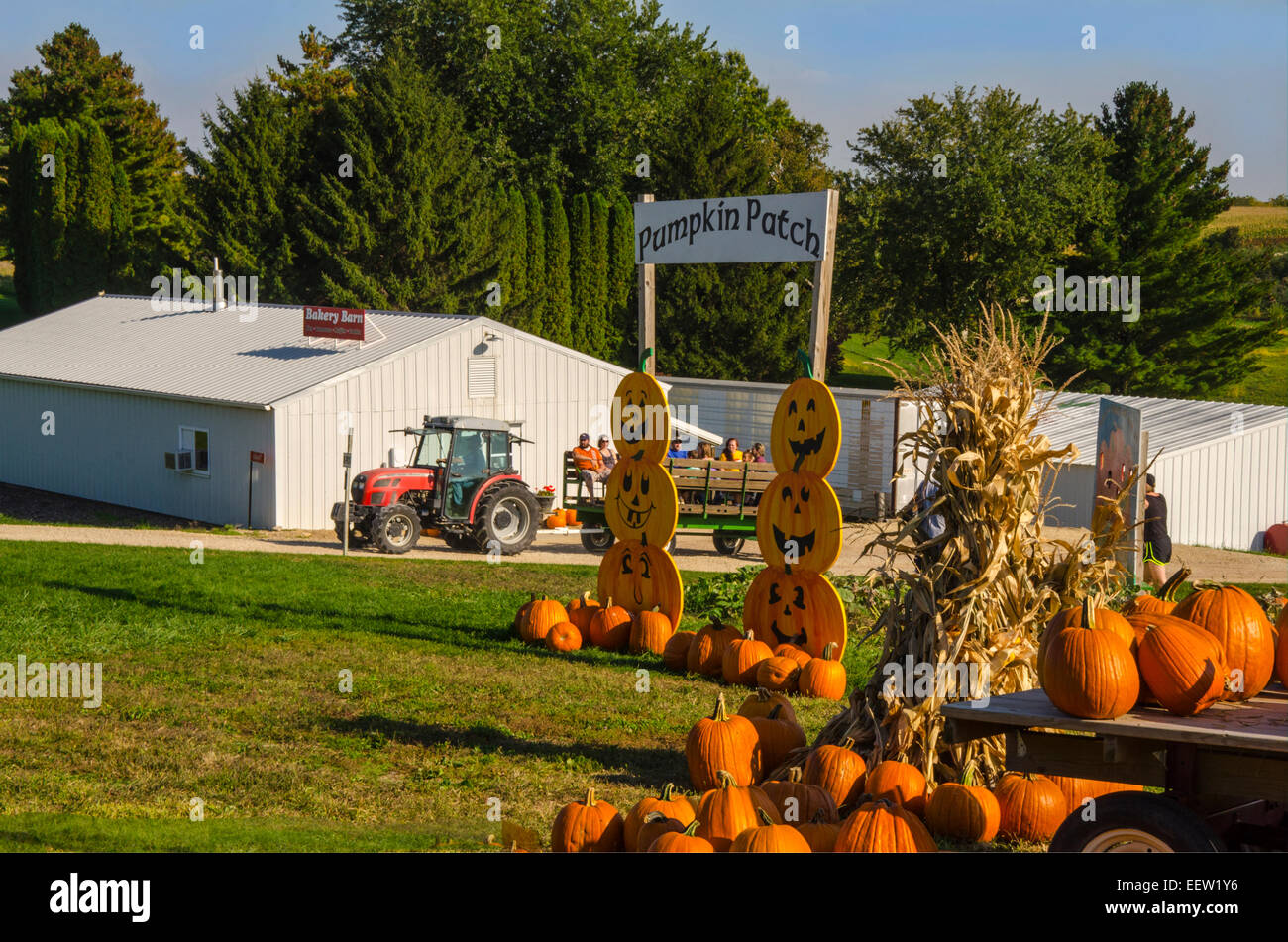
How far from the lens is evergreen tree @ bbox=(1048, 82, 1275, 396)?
5209 cm

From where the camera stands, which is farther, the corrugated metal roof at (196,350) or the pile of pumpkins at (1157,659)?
the corrugated metal roof at (196,350)

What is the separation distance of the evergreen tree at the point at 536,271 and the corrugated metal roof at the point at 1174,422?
22.1 m

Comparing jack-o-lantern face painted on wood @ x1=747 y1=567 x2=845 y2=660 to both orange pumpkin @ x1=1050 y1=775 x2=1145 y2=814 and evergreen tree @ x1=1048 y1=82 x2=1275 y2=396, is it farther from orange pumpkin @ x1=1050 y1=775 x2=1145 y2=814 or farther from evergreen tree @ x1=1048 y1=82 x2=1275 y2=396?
evergreen tree @ x1=1048 y1=82 x2=1275 y2=396

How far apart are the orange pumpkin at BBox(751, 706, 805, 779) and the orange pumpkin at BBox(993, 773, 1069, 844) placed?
145cm

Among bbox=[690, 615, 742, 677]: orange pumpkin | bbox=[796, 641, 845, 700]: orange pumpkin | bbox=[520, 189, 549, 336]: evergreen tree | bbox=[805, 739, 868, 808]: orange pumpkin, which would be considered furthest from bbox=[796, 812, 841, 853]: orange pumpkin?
bbox=[520, 189, 549, 336]: evergreen tree

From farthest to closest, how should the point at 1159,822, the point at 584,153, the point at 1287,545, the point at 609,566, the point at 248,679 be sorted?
the point at 584,153 → the point at 1287,545 → the point at 609,566 → the point at 248,679 → the point at 1159,822

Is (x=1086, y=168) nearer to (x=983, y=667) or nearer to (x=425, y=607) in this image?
(x=425, y=607)

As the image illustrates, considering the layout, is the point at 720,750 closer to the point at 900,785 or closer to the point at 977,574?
the point at 900,785

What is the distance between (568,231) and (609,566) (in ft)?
131

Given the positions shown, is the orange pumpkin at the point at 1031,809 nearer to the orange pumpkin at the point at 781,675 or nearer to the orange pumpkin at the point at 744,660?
the orange pumpkin at the point at 781,675

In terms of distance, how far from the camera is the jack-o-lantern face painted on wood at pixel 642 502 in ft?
43.1

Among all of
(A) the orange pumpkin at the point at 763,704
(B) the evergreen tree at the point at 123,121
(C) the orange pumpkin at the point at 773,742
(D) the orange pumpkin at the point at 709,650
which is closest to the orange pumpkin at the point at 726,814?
(C) the orange pumpkin at the point at 773,742

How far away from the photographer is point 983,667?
7602mm
